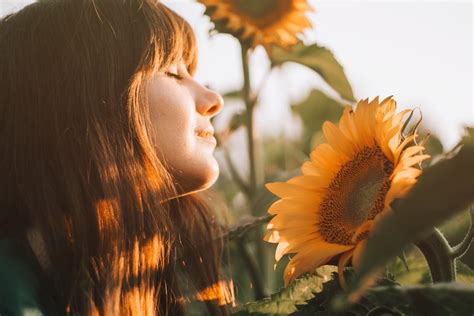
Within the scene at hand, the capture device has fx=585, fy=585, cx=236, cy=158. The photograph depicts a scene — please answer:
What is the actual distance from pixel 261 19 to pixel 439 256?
608 millimetres

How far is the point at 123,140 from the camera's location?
83cm

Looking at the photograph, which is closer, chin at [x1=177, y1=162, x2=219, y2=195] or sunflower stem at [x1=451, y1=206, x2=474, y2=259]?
sunflower stem at [x1=451, y1=206, x2=474, y2=259]

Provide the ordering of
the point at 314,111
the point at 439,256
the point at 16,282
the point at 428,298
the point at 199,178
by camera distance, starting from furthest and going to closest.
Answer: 1. the point at 314,111
2. the point at 199,178
3. the point at 16,282
4. the point at 439,256
5. the point at 428,298

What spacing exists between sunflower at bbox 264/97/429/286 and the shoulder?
1.02 ft

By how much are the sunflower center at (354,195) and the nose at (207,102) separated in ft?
0.95

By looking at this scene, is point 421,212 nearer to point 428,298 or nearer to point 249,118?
point 428,298

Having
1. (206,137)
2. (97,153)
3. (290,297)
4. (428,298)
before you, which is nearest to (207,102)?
(206,137)

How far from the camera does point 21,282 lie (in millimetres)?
732

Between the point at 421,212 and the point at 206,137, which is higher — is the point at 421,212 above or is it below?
above

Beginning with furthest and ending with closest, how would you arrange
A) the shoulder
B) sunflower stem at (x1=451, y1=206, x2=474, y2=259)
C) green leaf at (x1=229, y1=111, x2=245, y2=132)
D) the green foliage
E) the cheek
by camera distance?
the green foliage → green leaf at (x1=229, y1=111, x2=245, y2=132) → the cheek → the shoulder → sunflower stem at (x1=451, y1=206, x2=474, y2=259)

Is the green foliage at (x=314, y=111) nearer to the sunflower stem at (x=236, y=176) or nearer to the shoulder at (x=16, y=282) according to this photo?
the sunflower stem at (x=236, y=176)

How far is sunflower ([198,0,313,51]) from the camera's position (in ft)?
3.14

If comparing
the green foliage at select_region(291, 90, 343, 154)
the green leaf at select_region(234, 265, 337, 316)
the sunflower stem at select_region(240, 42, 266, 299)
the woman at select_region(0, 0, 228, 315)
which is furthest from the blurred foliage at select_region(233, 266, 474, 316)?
the green foliage at select_region(291, 90, 343, 154)

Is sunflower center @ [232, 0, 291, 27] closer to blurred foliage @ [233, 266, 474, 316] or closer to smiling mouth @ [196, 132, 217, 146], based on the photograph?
smiling mouth @ [196, 132, 217, 146]
